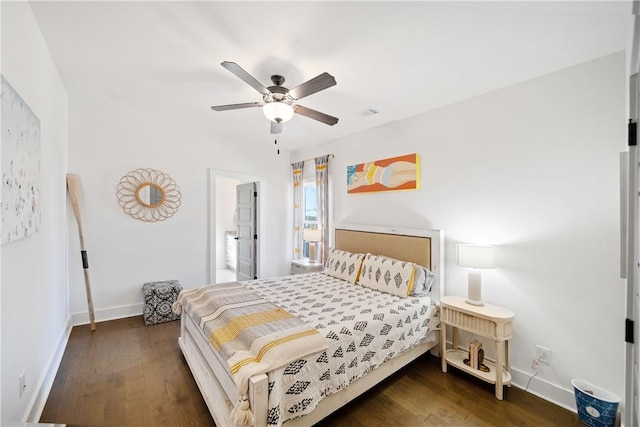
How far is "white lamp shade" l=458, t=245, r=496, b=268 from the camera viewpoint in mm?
2305

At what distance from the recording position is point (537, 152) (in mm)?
2258

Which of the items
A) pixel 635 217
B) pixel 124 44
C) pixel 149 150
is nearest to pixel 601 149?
pixel 635 217

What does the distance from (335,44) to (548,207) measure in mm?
2182

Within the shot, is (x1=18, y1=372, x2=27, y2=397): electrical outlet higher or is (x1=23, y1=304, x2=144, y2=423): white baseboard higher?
(x1=18, y1=372, x2=27, y2=397): electrical outlet

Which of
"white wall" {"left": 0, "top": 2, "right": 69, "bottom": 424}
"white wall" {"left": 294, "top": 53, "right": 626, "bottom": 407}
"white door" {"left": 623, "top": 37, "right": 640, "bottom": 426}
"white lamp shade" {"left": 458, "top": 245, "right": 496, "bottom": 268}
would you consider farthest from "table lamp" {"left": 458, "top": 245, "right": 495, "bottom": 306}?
"white wall" {"left": 0, "top": 2, "right": 69, "bottom": 424}

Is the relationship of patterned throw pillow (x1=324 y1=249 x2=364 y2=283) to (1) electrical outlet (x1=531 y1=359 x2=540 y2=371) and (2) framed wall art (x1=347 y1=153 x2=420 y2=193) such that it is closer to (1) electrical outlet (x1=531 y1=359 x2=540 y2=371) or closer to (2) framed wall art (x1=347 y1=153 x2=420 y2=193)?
(2) framed wall art (x1=347 y1=153 x2=420 y2=193)

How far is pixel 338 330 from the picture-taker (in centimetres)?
188

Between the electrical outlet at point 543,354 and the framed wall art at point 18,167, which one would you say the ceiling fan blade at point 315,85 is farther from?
the electrical outlet at point 543,354

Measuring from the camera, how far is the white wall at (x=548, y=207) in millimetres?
1921

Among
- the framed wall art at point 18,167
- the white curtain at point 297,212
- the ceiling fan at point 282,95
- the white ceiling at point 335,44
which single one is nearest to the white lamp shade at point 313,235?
the white curtain at point 297,212

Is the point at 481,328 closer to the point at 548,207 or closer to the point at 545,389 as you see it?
the point at 545,389

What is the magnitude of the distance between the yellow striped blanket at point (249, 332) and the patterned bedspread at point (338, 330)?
0.07 meters

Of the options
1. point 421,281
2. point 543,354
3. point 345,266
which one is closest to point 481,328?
point 543,354

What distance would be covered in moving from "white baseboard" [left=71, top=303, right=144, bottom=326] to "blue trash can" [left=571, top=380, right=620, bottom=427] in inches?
187
